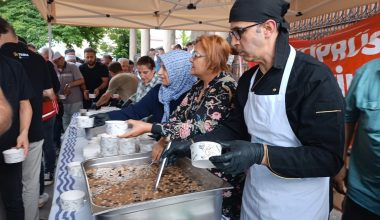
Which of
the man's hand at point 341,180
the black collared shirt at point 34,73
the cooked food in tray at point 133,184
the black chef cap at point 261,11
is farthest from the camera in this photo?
the black collared shirt at point 34,73

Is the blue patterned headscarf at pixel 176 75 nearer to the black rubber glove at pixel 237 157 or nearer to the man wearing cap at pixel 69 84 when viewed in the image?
the black rubber glove at pixel 237 157

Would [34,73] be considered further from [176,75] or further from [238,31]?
[238,31]

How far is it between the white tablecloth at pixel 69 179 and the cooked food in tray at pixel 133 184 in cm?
9

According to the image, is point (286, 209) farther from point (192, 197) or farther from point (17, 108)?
point (17, 108)

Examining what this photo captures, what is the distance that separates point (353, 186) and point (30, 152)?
2.08 m

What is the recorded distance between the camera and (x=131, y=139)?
164 centimetres

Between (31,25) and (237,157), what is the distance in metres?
17.1

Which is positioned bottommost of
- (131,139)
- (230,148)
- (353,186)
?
(353,186)

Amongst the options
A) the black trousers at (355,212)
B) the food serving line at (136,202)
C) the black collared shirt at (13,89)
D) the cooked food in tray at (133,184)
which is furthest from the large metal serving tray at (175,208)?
the black collared shirt at (13,89)

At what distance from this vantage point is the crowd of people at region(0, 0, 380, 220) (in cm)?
93

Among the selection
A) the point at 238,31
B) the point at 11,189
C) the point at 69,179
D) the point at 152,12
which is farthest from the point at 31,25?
the point at 238,31

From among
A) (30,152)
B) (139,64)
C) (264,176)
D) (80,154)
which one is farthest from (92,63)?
(264,176)

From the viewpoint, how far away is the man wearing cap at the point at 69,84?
4535 millimetres

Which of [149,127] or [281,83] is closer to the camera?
[281,83]
